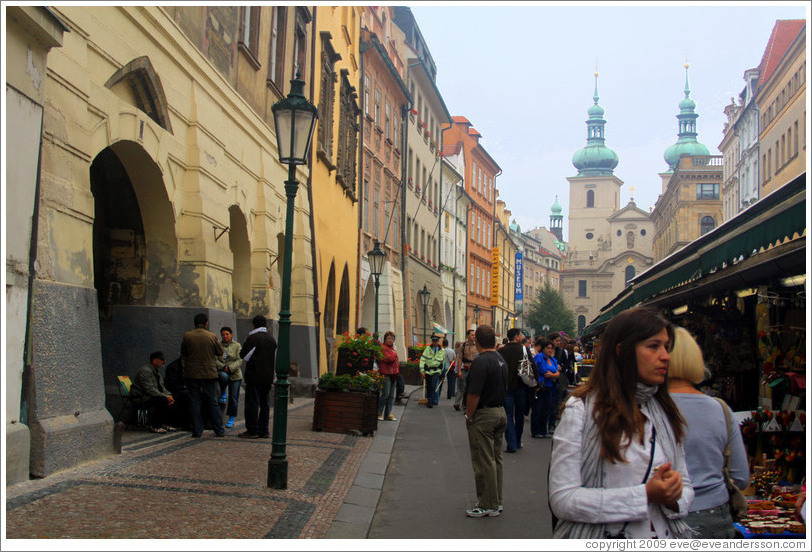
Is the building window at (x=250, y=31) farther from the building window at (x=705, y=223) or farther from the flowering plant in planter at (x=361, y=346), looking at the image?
the building window at (x=705, y=223)

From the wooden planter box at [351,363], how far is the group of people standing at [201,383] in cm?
220

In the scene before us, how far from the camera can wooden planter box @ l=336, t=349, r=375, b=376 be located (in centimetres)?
1486

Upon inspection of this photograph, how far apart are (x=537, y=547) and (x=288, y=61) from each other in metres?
16.0

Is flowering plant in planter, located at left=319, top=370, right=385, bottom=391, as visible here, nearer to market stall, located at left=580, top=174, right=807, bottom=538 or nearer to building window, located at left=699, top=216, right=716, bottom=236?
market stall, located at left=580, top=174, right=807, bottom=538

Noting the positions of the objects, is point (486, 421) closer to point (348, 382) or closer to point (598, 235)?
point (348, 382)

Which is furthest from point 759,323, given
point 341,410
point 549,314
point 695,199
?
point 549,314

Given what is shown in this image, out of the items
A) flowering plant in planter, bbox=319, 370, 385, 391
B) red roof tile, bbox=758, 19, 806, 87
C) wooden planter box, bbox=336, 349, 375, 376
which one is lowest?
flowering plant in planter, bbox=319, 370, 385, 391

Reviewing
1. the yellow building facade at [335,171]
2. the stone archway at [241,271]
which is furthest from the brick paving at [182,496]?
the yellow building facade at [335,171]

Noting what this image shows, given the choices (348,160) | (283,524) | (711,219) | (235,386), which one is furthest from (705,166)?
(283,524)

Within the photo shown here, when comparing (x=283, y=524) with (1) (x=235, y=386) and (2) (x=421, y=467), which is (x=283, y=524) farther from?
(1) (x=235, y=386)

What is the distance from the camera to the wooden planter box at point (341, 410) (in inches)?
543

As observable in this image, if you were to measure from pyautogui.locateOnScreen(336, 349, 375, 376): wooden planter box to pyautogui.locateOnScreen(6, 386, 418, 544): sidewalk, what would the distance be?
130 inches

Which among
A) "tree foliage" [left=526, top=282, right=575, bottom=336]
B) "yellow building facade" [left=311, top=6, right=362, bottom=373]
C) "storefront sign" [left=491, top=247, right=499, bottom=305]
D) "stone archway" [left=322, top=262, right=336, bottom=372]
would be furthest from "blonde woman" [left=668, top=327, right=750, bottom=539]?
"tree foliage" [left=526, top=282, right=575, bottom=336]

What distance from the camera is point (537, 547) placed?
4473mm
